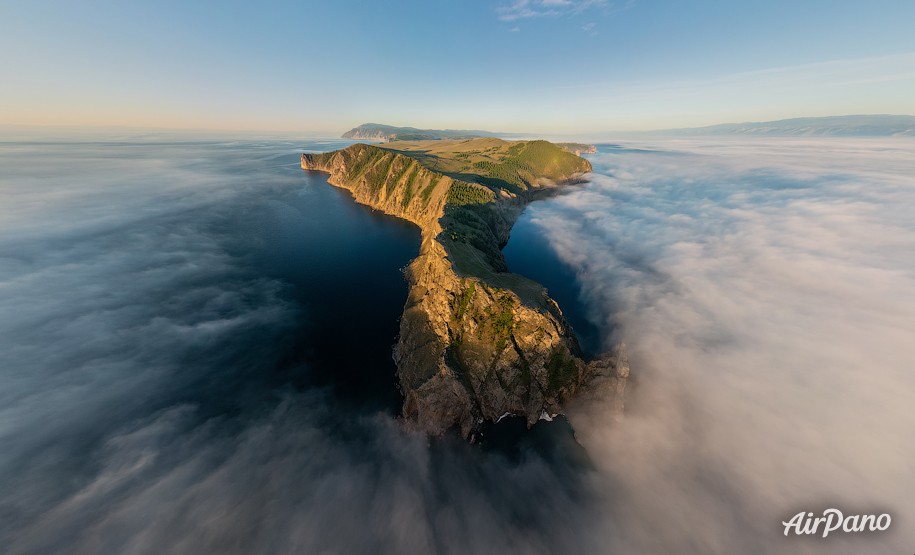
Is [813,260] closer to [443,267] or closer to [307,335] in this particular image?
[443,267]

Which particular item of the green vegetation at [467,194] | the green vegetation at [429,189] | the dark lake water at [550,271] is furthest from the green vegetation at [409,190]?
the dark lake water at [550,271]

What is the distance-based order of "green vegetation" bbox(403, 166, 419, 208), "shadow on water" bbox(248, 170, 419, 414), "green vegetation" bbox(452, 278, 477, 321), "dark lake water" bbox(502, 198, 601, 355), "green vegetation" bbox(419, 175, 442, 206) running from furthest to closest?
"green vegetation" bbox(403, 166, 419, 208) < "green vegetation" bbox(419, 175, 442, 206) < "dark lake water" bbox(502, 198, 601, 355) < "green vegetation" bbox(452, 278, 477, 321) < "shadow on water" bbox(248, 170, 419, 414)

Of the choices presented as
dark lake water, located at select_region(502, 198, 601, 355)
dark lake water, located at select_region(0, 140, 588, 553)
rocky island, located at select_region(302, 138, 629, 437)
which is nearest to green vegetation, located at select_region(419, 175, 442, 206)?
dark lake water, located at select_region(502, 198, 601, 355)

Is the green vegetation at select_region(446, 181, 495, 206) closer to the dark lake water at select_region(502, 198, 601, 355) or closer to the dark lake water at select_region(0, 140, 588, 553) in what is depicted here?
the dark lake water at select_region(502, 198, 601, 355)

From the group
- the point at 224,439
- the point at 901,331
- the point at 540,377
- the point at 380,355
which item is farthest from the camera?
the point at 901,331

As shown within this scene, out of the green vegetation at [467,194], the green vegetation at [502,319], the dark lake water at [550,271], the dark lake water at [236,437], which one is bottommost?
the dark lake water at [236,437]

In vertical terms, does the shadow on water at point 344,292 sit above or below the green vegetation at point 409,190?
below

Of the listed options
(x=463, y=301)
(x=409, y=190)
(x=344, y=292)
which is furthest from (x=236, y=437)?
(x=409, y=190)

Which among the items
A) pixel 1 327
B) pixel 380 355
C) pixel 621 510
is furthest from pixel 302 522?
pixel 1 327

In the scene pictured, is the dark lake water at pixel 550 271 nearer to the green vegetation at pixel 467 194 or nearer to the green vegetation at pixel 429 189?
the green vegetation at pixel 467 194

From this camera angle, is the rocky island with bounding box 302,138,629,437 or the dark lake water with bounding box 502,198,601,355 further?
the dark lake water with bounding box 502,198,601,355

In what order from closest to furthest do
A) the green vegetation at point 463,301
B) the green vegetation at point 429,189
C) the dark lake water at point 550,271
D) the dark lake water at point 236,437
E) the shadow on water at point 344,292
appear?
the dark lake water at point 236,437, the shadow on water at point 344,292, the green vegetation at point 463,301, the dark lake water at point 550,271, the green vegetation at point 429,189
